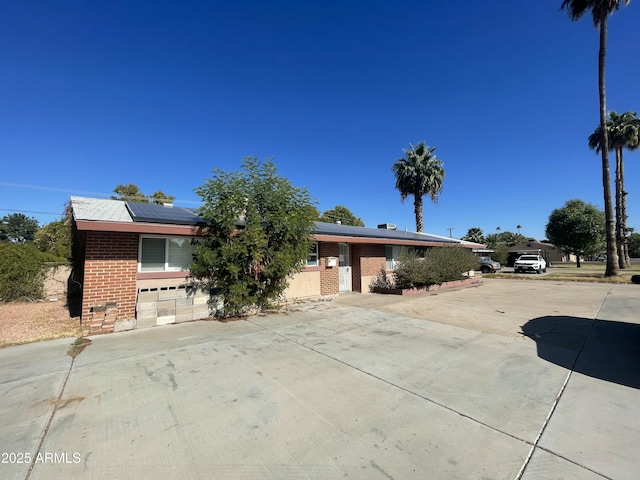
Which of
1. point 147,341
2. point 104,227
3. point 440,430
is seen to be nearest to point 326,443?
point 440,430

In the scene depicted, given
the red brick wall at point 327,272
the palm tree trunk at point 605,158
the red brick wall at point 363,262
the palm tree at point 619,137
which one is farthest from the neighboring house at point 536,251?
the red brick wall at point 327,272

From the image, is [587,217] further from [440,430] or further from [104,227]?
[104,227]

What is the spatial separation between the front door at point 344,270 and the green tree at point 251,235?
490 cm

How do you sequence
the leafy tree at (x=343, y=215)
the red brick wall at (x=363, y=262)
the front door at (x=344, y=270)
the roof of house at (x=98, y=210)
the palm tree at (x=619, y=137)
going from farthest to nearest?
the leafy tree at (x=343, y=215), the palm tree at (x=619, y=137), the red brick wall at (x=363, y=262), the front door at (x=344, y=270), the roof of house at (x=98, y=210)

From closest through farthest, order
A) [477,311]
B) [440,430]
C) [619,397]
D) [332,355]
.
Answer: [440,430] → [619,397] → [332,355] → [477,311]

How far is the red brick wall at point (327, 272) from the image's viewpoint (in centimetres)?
1212

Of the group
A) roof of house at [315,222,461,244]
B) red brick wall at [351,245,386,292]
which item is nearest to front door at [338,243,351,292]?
red brick wall at [351,245,386,292]

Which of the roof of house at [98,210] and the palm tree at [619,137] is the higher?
the palm tree at [619,137]

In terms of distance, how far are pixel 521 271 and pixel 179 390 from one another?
32135 mm

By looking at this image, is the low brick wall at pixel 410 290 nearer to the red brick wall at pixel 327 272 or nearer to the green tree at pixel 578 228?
the red brick wall at pixel 327 272

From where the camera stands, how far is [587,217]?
3172 cm

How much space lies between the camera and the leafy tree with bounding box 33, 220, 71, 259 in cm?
1438

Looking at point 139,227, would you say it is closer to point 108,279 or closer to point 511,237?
point 108,279

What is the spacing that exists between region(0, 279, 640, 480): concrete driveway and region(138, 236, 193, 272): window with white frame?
1.97 m
